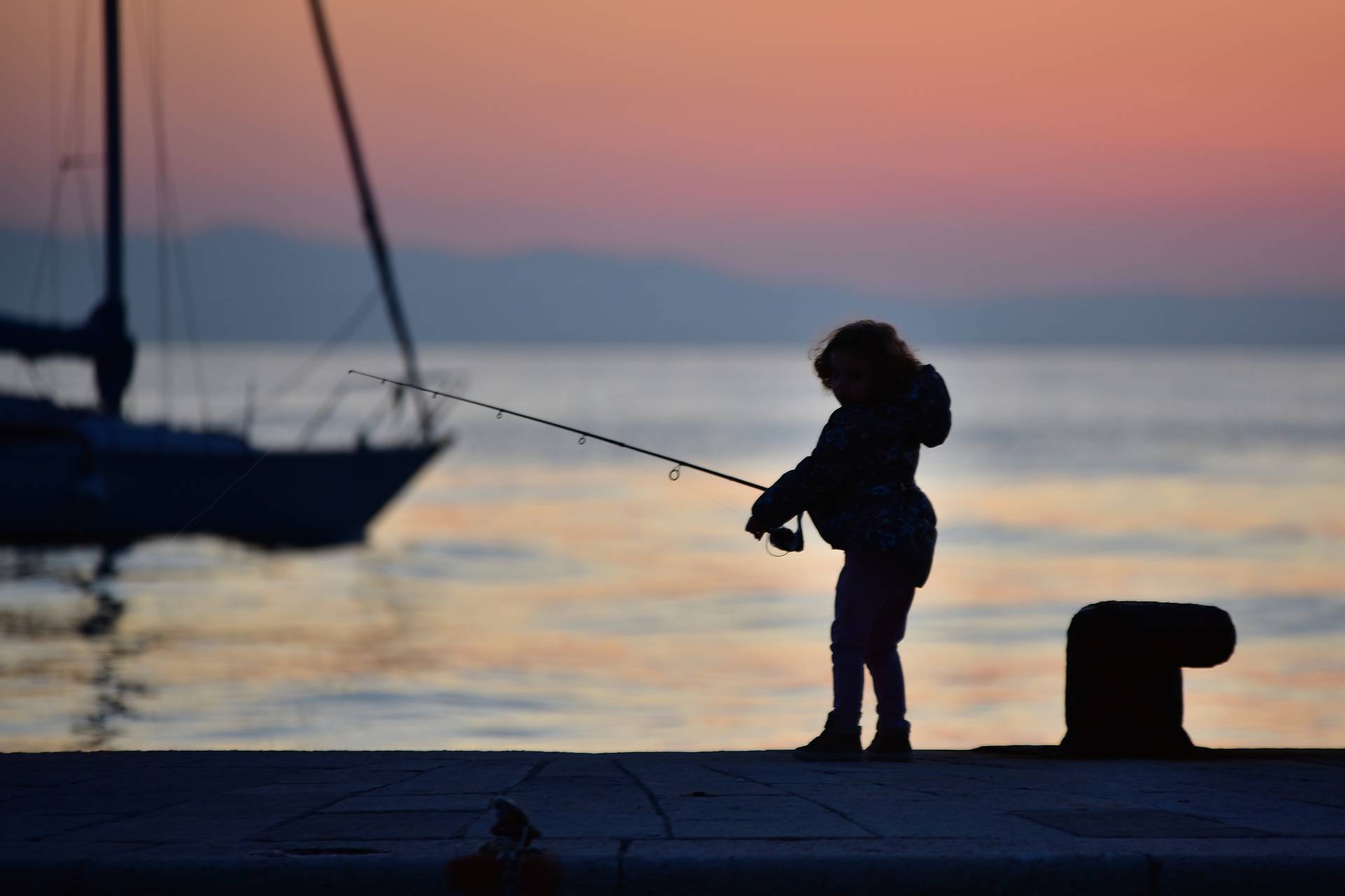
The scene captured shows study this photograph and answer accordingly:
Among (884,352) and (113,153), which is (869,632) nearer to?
(884,352)

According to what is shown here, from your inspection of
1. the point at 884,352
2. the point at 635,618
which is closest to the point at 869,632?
the point at 884,352

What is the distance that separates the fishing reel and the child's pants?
0.57 ft

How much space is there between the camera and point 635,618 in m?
17.4

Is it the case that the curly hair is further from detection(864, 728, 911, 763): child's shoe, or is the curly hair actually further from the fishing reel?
detection(864, 728, 911, 763): child's shoe

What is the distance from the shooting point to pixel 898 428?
18.6 feet

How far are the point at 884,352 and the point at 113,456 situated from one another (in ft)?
68.9

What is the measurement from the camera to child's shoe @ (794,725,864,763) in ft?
18.6

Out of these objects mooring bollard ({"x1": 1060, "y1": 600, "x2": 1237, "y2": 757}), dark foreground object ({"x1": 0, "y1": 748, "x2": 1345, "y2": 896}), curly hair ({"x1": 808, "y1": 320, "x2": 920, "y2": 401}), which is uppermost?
curly hair ({"x1": 808, "y1": 320, "x2": 920, "y2": 401})

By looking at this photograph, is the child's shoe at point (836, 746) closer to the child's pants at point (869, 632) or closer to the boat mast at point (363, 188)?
the child's pants at point (869, 632)

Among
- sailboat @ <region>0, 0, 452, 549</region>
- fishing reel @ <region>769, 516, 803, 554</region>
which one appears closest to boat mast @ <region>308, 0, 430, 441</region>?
sailboat @ <region>0, 0, 452, 549</region>

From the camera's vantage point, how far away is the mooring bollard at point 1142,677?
5.83 meters

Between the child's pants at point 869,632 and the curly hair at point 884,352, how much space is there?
1.87 ft

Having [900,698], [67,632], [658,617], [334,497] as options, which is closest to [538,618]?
[658,617]

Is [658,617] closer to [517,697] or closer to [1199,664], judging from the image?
[517,697]
